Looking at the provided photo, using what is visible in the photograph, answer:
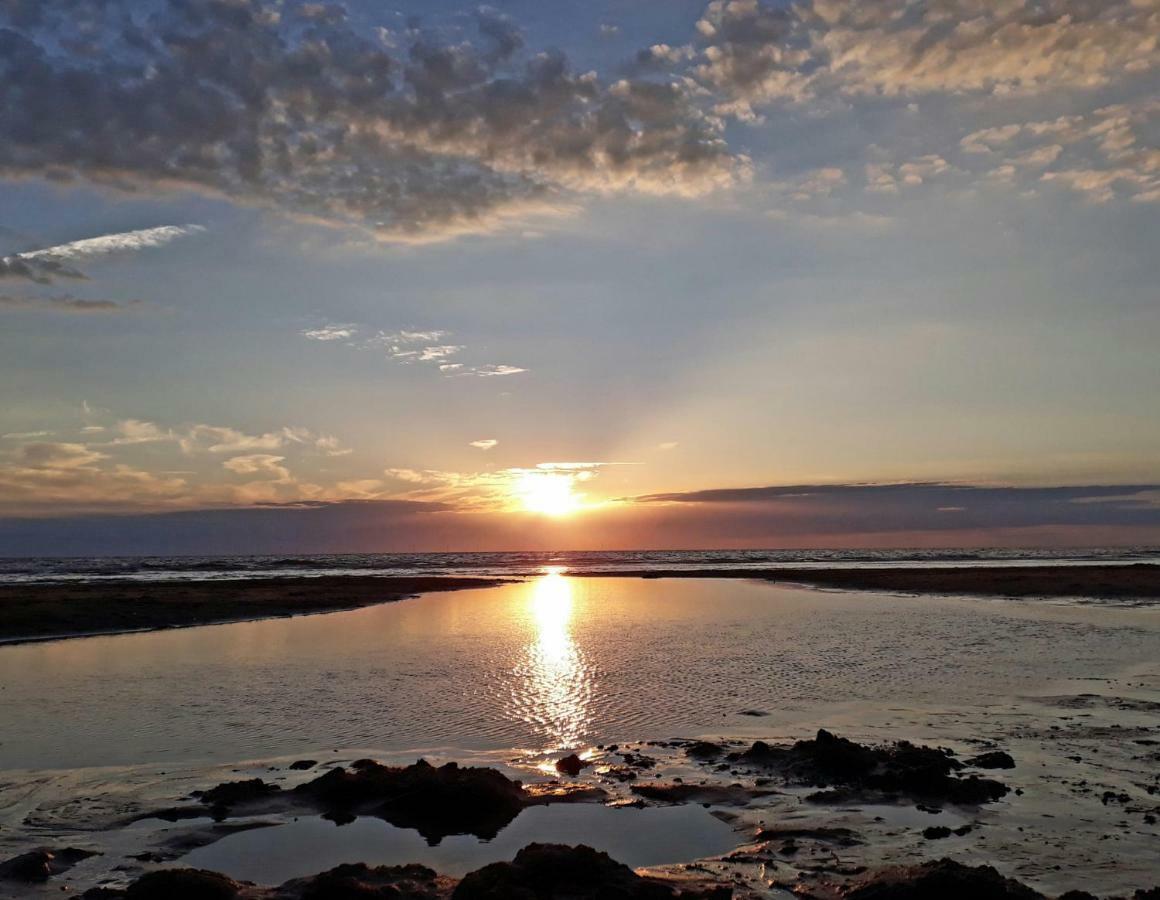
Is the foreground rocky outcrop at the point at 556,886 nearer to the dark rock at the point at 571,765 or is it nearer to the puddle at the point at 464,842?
the puddle at the point at 464,842

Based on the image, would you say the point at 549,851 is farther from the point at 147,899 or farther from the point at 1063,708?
the point at 1063,708

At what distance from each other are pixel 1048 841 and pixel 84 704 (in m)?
22.0

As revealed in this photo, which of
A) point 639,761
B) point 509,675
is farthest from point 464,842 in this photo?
point 509,675

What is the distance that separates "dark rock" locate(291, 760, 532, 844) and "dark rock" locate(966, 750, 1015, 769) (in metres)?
8.19

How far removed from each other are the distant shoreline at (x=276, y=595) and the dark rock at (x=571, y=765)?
31.2 metres

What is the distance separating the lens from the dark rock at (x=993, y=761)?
576 inches

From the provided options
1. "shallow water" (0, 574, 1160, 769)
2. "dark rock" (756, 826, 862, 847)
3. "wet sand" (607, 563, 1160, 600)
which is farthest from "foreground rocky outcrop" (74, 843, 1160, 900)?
"wet sand" (607, 563, 1160, 600)

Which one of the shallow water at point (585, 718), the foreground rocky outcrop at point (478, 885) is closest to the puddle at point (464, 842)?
the shallow water at point (585, 718)

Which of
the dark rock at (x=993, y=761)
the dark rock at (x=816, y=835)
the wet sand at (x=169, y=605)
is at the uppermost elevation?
the wet sand at (x=169, y=605)

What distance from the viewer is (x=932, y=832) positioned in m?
11.5

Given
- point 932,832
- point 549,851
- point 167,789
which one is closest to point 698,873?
point 549,851

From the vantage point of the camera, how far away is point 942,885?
9094 millimetres

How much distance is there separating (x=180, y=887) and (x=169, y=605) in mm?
44421

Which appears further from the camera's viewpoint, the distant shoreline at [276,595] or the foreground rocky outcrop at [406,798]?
the distant shoreline at [276,595]
